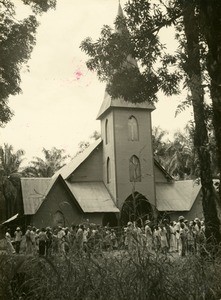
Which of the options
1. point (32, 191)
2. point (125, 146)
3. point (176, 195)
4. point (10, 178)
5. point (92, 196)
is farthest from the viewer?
point (10, 178)

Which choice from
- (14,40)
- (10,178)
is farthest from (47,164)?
(14,40)

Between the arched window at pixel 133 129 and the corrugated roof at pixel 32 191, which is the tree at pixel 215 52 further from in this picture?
the arched window at pixel 133 129

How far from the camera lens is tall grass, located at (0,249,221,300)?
4.82 metres

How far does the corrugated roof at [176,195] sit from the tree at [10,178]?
16.8m

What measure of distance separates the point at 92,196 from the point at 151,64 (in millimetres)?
19532

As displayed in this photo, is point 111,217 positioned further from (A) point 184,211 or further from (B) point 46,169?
(B) point 46,169

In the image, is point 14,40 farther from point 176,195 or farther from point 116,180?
point 176,195

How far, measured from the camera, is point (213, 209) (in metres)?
12.7

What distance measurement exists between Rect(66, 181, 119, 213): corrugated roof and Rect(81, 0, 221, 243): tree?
52.1ft

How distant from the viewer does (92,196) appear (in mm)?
30406

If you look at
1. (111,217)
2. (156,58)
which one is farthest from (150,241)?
(111,217)

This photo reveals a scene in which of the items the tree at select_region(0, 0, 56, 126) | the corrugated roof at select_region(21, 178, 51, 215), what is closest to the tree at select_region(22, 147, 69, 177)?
the corrugated roof at select_region(21, 178, 51, 215)

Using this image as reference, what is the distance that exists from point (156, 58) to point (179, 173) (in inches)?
1457

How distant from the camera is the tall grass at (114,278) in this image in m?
4.82
